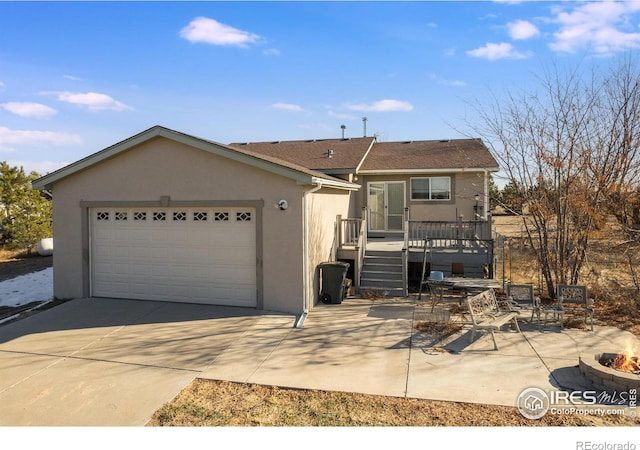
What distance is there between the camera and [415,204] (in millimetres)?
16547

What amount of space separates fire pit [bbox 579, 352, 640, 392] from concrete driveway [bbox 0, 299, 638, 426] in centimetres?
21

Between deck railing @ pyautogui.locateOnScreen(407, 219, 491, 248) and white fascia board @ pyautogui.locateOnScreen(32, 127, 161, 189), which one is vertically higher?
white fascia board @ pyautogui.locateOnScreen(32, 127, 161, 189)

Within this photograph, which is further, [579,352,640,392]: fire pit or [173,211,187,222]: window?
[173,211,187,222]: window

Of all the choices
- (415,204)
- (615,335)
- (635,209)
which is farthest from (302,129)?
(615,335)

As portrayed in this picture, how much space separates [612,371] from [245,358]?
5.21 meters

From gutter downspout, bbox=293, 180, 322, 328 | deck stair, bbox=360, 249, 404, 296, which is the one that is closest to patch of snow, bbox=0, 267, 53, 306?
gutter downspout, bbox=293, 180, 322, 328

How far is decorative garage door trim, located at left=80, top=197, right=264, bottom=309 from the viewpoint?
30.7ft

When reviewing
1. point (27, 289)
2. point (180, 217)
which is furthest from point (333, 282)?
point (27, 289)

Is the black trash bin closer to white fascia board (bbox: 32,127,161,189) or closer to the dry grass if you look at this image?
the dry grass

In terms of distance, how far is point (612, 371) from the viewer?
5254 millimetres

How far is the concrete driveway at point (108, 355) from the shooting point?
5125 mm

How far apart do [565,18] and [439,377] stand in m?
8.51

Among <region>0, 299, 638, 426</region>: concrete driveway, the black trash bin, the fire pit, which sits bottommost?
<region>0, 299, 638, 426</region>: concrete driveway

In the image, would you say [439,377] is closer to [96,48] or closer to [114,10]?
[114,10]
